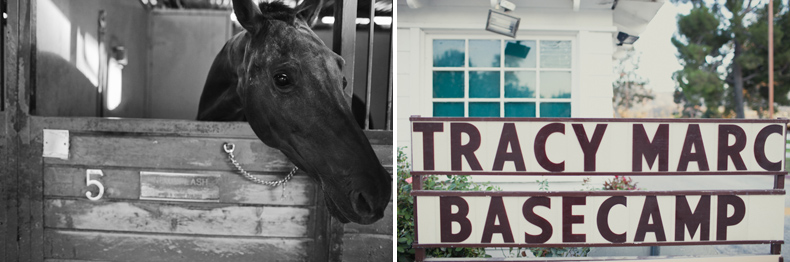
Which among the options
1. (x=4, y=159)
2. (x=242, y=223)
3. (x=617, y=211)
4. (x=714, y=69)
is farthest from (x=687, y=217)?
(x=714, y=69)

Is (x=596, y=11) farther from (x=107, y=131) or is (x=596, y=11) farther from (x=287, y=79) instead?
(x=107, y=131)

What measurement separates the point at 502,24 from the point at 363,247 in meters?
2.21

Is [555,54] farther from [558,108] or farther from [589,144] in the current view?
[589,144]

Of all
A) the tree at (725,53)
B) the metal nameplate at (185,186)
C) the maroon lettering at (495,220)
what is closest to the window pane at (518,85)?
the maroon lettering at (495,220)

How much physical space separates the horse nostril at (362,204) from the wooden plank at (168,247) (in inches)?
17.1

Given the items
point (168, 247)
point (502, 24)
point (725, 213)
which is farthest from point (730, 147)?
point (168, 247)

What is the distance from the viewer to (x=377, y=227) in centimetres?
217

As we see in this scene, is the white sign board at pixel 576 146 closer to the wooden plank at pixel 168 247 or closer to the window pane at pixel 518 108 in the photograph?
the wooden plank at pixel 168 247

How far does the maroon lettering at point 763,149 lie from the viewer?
2.48 metres

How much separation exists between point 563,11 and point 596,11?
27cm

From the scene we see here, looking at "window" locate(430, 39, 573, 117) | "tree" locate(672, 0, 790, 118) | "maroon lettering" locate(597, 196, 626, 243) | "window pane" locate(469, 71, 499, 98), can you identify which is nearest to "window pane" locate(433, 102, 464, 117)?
"window" locate(430, 39, 573, 117)

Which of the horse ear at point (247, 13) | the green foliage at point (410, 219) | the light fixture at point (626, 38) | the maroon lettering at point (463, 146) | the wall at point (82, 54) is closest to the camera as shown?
the horse ear at point (247, 13)

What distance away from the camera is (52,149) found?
2156mm

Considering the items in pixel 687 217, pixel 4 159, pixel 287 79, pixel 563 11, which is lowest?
pixel 687 217
